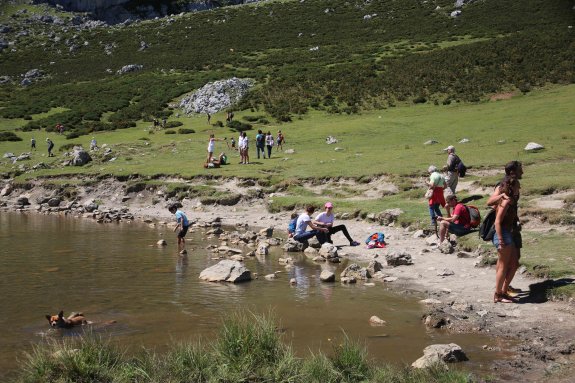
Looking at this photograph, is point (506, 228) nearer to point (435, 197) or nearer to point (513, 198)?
point (513, 198)

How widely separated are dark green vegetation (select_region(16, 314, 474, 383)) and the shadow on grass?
472 cm

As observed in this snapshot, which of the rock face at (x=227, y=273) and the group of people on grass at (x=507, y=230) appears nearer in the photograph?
the group of people on grass at (x=507, y=230)

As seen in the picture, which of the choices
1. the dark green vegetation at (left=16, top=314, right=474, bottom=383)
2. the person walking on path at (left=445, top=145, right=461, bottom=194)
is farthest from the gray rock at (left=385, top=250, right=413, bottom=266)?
the person walking on path at (left=445, top=145, right=461, bottom=194)

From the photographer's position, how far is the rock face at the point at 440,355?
8760 mm

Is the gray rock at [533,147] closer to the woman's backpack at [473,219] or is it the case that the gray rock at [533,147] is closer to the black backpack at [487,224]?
the woman's backpack at [473,219]

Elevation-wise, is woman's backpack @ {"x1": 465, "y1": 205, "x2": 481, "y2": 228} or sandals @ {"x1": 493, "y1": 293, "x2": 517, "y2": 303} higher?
woman's backpack @ {"x1": 465, "y1": 205, "x2": 481, "y2": 228}

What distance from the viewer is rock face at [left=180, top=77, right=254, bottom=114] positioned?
221 feet

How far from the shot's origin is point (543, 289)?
12328 mm

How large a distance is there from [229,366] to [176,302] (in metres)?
5.39

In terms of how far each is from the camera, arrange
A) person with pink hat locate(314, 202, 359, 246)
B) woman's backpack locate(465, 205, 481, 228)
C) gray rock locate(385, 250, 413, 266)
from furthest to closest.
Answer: person with pink hat locate(314, 202, 359, 246) → woman's backpack locate(465, 205, 481, 228) → gray rock locate(385, 250, 413, 266)

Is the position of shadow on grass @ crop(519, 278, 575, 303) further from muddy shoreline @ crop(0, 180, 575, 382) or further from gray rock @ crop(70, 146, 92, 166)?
gray rock @ crop(70, 146, 92, 166)

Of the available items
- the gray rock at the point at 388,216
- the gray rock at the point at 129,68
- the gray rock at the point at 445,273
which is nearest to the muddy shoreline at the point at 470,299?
the gray rock at the point at 445,273

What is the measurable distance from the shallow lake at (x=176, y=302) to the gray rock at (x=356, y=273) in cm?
57

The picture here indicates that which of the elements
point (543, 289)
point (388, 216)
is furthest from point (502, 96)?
point (543, 289)
